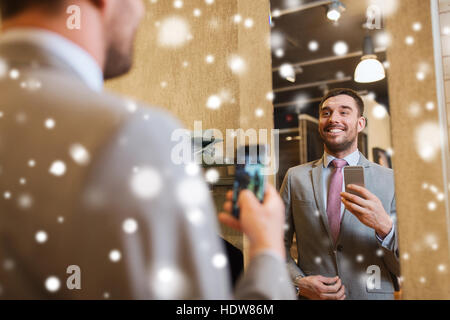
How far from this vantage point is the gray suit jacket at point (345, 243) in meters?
1.64

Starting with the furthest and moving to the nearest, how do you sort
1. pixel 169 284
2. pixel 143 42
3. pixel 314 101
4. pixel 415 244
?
1. pixel 314 101
2. pixel 143 42
3. pixel 415 244
4. pixel 169 284

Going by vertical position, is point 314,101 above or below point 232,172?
above

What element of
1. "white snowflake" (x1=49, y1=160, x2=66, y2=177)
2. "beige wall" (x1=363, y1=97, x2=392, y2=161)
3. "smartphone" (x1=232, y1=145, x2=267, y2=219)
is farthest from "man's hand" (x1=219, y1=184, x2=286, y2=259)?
"beige wall" (x1=363, y1=97, x2=392, y2=161)

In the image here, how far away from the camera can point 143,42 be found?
1.93 meters

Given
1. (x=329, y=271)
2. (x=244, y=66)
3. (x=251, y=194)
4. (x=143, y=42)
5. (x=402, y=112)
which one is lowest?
(x=329, y=271)

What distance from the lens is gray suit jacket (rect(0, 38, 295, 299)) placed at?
59 cm

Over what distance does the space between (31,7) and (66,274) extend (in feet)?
1.69

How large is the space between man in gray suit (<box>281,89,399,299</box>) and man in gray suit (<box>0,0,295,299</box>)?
3.28 feet

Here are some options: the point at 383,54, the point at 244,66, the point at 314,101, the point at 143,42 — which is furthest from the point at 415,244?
the point at 314,101

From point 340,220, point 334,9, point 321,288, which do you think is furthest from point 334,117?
point 334,9

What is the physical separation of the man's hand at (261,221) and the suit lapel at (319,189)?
945mm

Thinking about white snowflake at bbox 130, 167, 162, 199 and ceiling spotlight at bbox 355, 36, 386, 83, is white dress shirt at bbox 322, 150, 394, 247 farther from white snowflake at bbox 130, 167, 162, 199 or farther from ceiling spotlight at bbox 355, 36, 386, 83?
ceiling spotlight at bbox 355, 36, 386, 83
